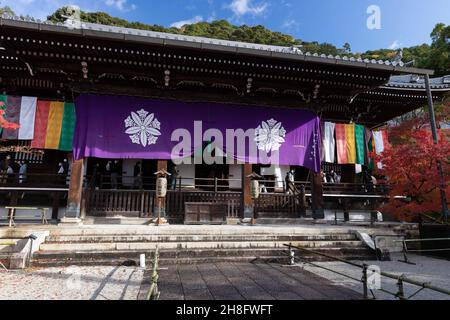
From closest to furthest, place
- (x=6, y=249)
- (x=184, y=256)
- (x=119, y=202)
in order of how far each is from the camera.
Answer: (x=6, y=249) → (x=184, y=256) → (x=119, y=202)

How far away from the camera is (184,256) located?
7156mm

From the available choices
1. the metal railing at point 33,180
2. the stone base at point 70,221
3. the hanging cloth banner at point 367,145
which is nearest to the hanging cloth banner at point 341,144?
the hanging cloth banner at point 367,145

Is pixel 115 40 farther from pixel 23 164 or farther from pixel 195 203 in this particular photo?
Result: pixel 23 164

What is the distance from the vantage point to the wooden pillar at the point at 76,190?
9.23m

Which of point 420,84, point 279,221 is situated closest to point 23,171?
point 279,221

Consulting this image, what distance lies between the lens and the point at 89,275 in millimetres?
5766

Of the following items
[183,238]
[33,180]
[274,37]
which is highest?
[274,37]

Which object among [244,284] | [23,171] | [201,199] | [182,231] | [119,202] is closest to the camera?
[244,284]

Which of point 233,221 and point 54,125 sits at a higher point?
Answer: point 54,125

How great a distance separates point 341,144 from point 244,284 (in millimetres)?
9337

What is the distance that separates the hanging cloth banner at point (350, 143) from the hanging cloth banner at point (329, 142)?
2.00 feet

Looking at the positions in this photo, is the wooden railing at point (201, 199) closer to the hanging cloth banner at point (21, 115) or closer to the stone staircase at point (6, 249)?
the stone staircase at point (6, 249)

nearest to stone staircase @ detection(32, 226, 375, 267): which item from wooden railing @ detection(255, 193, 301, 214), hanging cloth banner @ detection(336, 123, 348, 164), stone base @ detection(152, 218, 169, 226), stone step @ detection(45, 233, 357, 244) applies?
stone step @ detection(45, 233, 357, 244)

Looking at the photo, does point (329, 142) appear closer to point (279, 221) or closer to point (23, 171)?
point (279, 221)
